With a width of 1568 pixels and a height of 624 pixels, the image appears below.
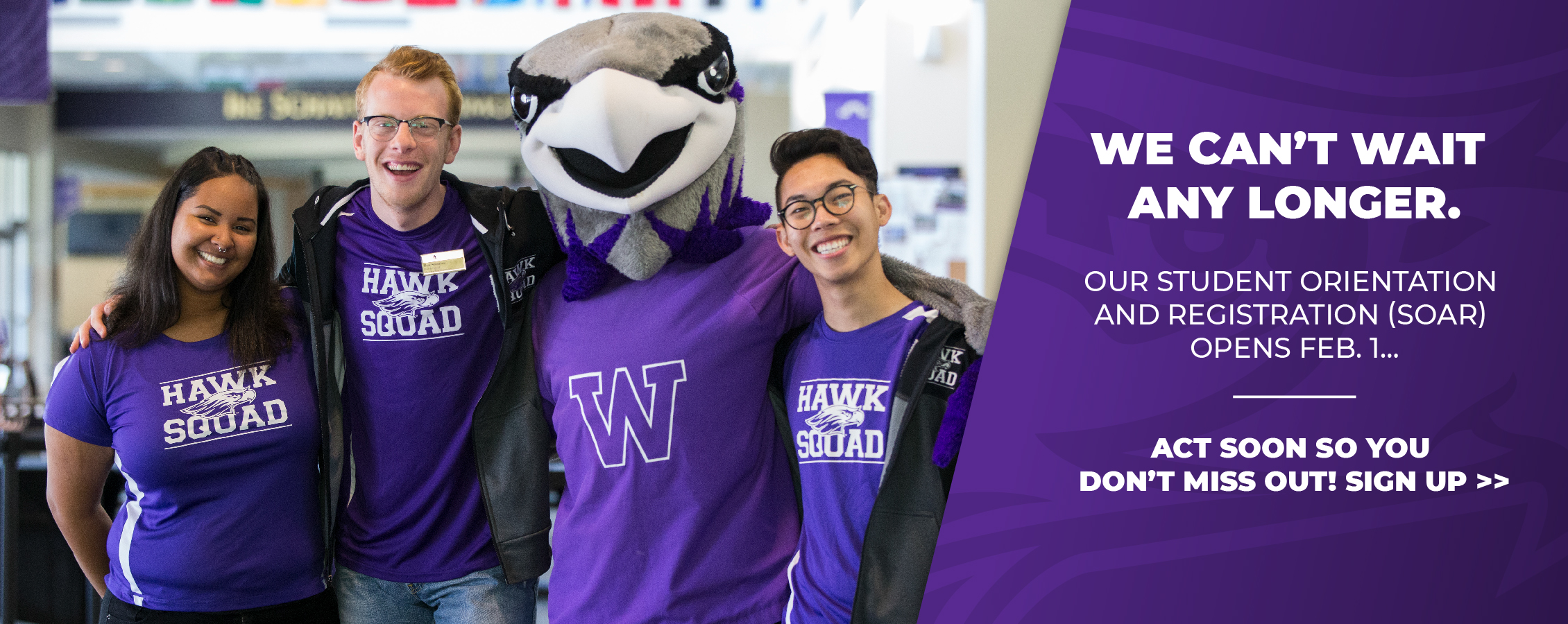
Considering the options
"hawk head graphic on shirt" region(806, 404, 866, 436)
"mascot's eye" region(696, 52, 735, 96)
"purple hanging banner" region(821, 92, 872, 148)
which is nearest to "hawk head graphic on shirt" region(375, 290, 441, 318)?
"mascot's eye" region(696, 52, 735, 96)

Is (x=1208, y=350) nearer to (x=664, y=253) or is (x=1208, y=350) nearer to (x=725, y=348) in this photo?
(x=725, y=348)

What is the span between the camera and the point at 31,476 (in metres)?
3.59

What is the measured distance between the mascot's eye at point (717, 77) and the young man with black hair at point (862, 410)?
7.9 inches

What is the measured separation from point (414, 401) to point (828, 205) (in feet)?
2.48

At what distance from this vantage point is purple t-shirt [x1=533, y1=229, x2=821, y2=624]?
5.41 feet

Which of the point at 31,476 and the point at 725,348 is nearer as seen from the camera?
the point at 725,348

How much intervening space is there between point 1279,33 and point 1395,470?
2.07 feet

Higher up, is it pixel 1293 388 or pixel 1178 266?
pixel 1178 266

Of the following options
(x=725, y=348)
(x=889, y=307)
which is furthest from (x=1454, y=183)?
(x=725, y=348)

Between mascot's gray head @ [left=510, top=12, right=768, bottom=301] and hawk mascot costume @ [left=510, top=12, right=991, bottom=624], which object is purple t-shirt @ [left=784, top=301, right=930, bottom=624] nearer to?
hawk mascot costume @ [left=510, top=12, right=991, bottom=624]

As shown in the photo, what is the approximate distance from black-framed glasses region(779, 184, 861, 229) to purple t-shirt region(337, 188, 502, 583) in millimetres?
571

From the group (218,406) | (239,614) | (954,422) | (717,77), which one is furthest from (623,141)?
(239,614)

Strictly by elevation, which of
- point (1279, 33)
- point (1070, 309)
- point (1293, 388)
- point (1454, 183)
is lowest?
point (1293, 388)

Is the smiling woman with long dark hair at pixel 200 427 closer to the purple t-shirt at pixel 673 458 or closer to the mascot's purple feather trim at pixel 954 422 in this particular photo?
the purple t-shirt at pixel 673 458
